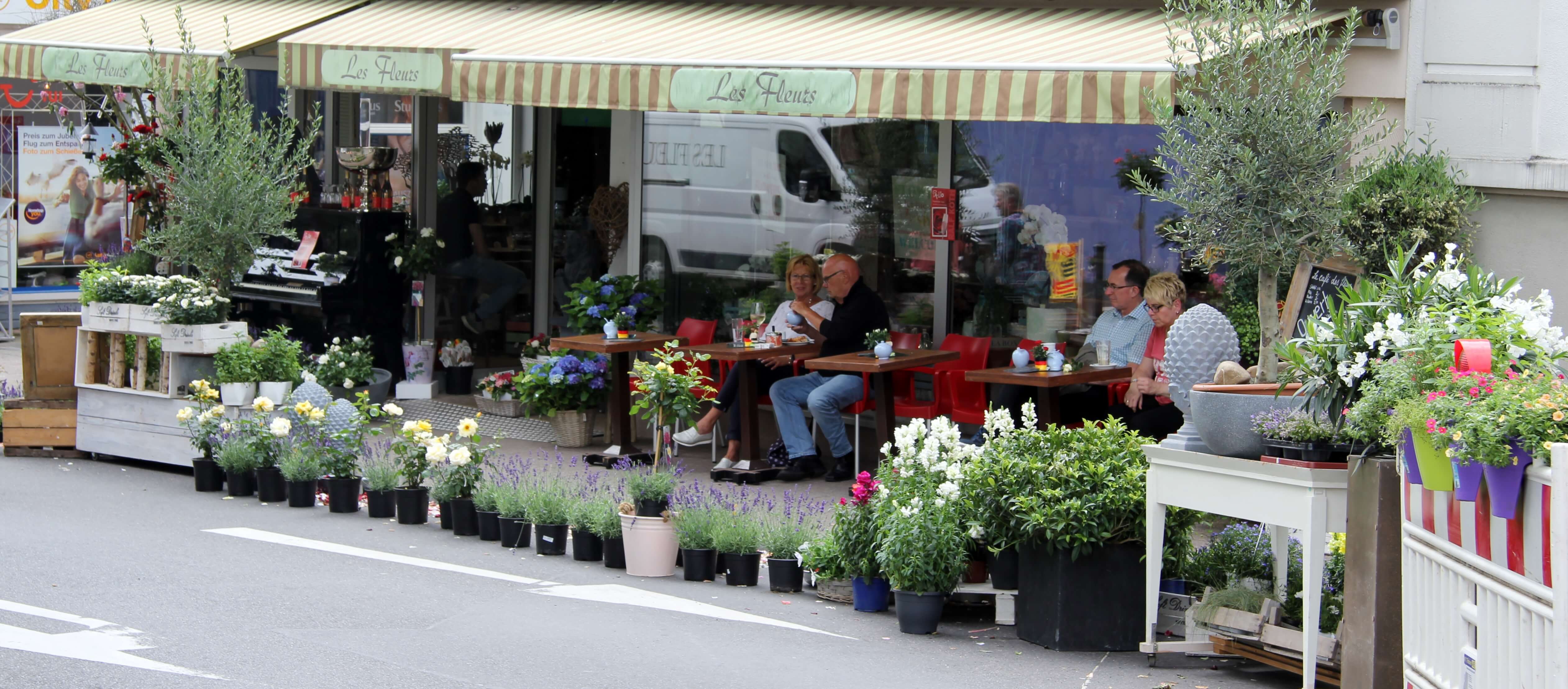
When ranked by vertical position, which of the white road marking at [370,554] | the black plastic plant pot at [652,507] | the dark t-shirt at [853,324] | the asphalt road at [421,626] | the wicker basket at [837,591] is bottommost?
the asphalt road at [421,626]

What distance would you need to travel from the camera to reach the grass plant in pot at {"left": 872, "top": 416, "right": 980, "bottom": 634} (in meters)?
6.30

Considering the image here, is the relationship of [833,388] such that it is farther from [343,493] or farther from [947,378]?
[343,493]

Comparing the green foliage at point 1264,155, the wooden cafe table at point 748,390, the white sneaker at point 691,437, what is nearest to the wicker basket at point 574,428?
the white sneaker at point 691,437

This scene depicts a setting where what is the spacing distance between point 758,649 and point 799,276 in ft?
15.1

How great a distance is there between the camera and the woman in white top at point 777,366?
1007 cm

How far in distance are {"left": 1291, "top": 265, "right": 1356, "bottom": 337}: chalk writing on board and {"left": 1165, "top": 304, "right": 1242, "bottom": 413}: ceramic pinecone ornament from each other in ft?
6.47

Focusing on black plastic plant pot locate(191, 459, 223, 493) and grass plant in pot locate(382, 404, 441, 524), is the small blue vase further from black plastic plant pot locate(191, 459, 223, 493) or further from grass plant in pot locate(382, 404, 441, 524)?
black plastic plant pot locate(191, 459, 223, 493)

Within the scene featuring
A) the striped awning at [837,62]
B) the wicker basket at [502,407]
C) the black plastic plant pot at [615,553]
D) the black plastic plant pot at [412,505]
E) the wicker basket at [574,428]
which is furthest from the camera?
the wicker basket at [502,407]

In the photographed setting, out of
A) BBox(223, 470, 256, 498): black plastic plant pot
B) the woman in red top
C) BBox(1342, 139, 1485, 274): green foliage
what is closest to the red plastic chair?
the woman in red top

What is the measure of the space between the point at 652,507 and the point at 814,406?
2.57m

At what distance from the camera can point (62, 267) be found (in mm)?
17781

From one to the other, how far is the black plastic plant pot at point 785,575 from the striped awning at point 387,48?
4464 millimetres

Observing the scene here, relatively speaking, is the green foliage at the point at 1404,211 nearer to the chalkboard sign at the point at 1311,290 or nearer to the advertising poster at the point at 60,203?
the chalkboard sign at the point at 1311,290

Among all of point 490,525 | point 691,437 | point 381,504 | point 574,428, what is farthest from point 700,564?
point 574,428
